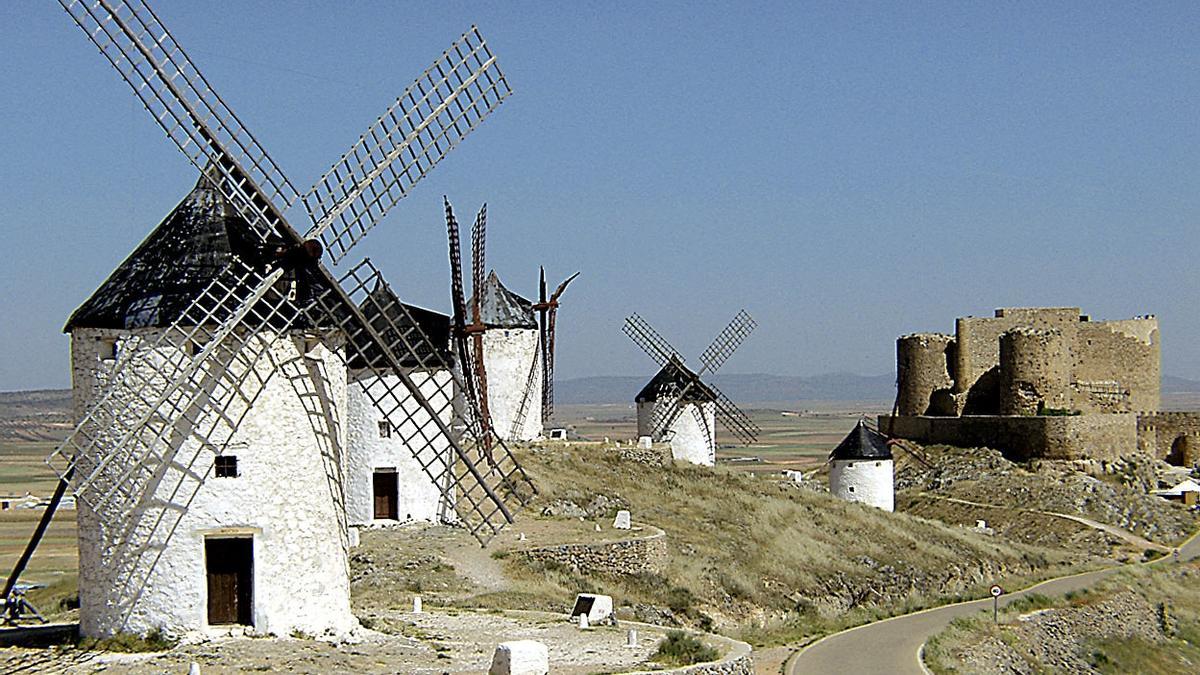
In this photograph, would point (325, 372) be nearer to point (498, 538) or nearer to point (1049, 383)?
Result: point (498, 538)

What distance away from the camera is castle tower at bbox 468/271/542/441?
35.6 meters

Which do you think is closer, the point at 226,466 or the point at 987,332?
the point at 226,466

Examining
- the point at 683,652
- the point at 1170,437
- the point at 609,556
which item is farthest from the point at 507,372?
the point at 1170,437

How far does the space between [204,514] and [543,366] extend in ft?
70.3

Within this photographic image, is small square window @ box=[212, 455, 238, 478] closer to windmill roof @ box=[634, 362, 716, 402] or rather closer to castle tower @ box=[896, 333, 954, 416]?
windmill roof @ box=[634, 362, 716, 402]

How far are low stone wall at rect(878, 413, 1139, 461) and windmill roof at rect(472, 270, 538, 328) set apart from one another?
16.1 m

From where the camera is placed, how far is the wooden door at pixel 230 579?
16438 millimetres

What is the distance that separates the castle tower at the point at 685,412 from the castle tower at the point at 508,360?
510 centimetres

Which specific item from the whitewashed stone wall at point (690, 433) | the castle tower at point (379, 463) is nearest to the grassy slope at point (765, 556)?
the whitewashed stone wall at point (690, 433)

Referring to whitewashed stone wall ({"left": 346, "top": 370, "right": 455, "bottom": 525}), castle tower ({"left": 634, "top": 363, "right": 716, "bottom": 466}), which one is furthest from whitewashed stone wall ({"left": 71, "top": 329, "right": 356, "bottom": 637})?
castle tower ({"left": 634, "top": 363, "right": 716, "bottom": 466})

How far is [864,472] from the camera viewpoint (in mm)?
39312

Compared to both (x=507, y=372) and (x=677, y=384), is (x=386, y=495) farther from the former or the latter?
(x=677, y=384)

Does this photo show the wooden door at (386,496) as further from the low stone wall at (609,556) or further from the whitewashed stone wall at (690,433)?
the whitewashed stone wall at (690,433)

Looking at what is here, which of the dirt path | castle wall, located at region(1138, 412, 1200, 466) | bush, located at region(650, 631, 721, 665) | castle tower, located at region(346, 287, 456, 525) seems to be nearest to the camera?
bush, located at region(650, 631, 721, 665)
